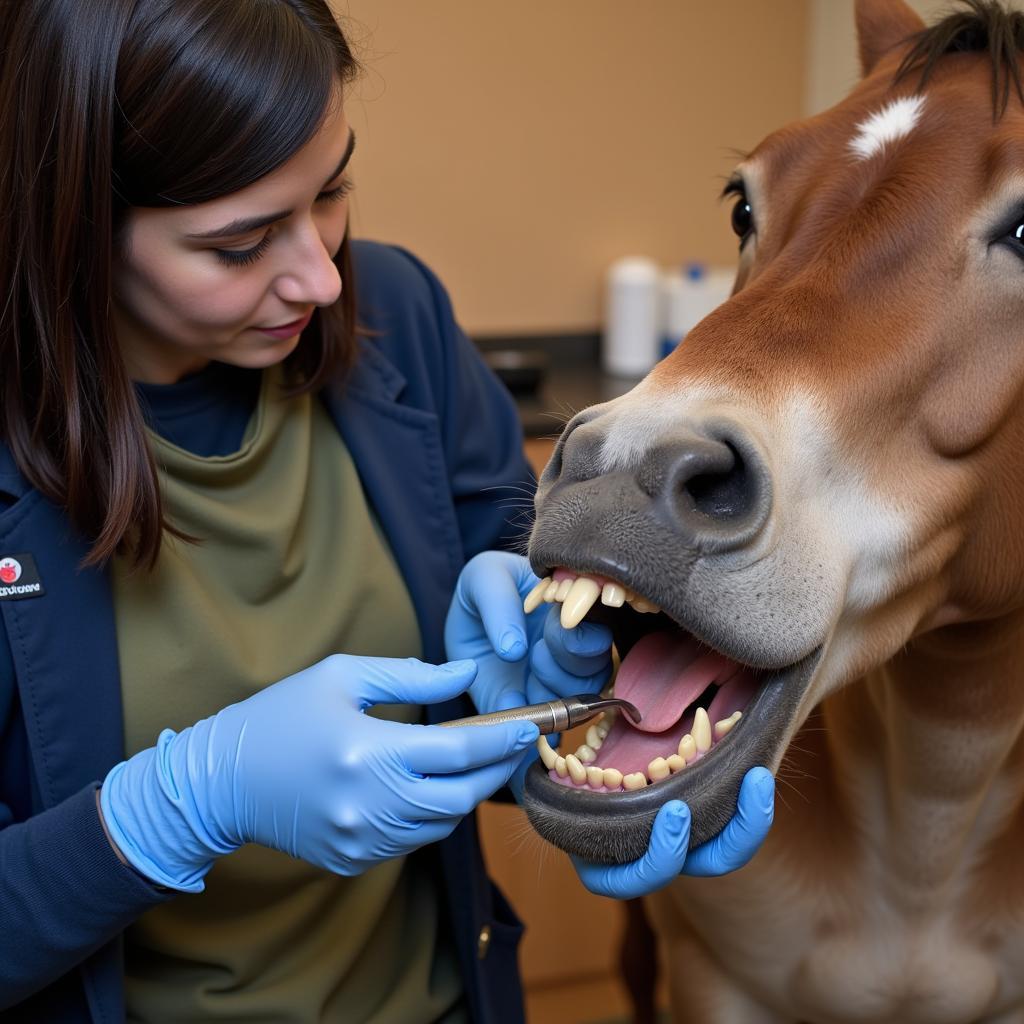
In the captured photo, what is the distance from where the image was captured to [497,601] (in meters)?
1.14

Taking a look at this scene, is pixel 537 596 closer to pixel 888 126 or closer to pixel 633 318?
pixel 888 126

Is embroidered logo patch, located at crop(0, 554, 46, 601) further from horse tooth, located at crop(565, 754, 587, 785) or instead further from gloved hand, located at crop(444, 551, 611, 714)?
horse tooth, located at crop(565, 754, 587, 785)

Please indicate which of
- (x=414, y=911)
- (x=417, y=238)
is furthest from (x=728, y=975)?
(x=417, y=238)

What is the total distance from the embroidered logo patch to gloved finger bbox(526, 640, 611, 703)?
0.46 metres

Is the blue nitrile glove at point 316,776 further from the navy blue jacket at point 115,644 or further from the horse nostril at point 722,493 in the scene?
the horse nostril at point 722,493

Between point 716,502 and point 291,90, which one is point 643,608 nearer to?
point 716,502

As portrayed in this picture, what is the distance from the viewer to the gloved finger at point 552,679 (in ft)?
3.57

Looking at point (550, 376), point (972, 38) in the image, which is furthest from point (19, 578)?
point (550, 376)

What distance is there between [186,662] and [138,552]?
125 millimetres

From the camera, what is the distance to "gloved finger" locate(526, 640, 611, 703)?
1089mm

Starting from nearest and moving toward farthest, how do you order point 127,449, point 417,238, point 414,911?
point 127,449 < point 414,911 < point 417,238

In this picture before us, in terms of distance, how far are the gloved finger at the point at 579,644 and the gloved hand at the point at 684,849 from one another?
165 millimetres

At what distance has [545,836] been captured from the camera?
90cm

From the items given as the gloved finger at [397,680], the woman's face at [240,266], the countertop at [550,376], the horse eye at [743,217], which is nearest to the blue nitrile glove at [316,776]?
the gloved finger at [397,680]
